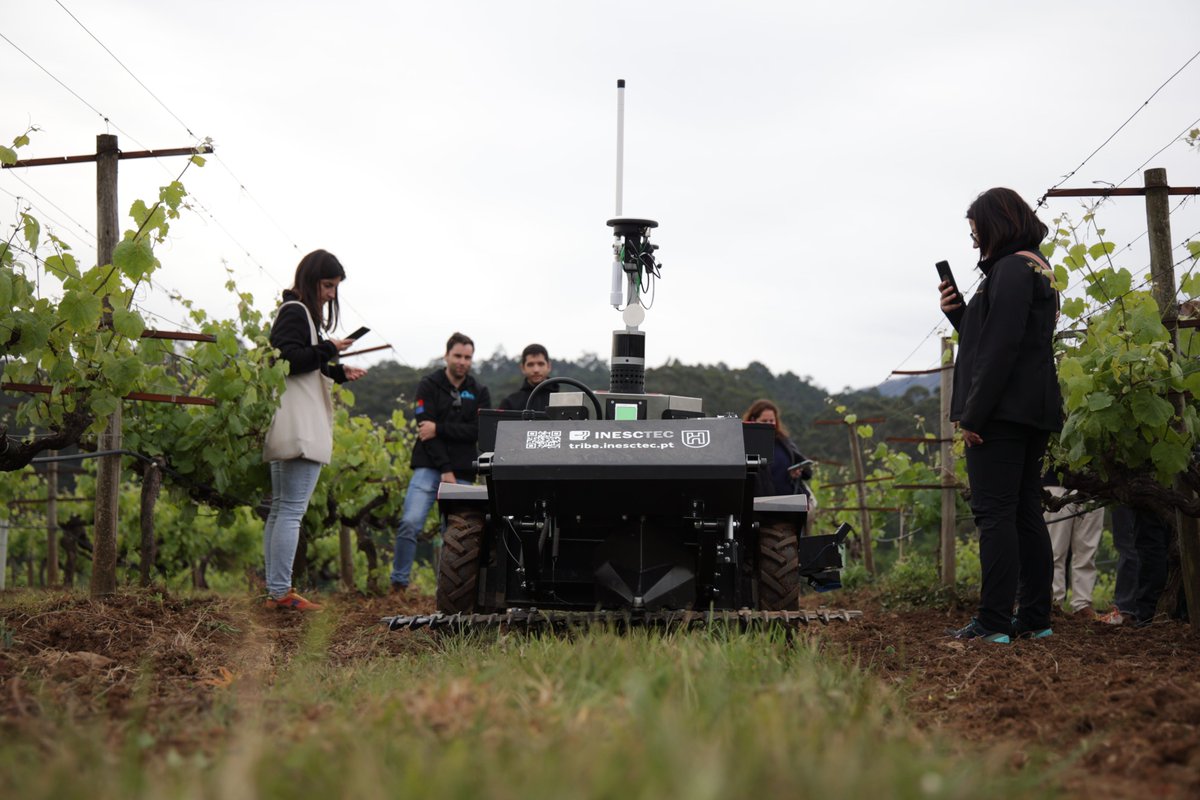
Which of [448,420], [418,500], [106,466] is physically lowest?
[418,500]

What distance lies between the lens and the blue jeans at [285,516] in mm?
7254

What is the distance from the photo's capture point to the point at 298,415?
723 centimetres

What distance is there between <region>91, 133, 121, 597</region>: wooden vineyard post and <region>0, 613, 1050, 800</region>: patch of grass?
Result: 13.6ft

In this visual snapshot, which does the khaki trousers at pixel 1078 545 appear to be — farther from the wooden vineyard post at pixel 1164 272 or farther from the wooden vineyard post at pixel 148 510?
the wooden vineyard post at pixel 148 510

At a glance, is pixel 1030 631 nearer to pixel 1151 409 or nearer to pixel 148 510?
pixel 1151 409

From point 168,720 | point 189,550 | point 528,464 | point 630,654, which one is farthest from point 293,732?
point 189,550

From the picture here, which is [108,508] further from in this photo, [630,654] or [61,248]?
[630,654]

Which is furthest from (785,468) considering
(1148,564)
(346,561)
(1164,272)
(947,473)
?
(346,561)

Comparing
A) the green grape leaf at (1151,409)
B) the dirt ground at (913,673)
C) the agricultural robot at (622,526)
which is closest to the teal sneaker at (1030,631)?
the dirt ground at (913,673)

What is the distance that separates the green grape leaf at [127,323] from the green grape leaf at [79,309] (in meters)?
0.18

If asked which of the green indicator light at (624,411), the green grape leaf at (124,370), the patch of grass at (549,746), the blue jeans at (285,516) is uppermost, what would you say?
the green grape leaf at (124,370)

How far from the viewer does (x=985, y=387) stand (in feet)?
18.2

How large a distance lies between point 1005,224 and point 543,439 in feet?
8.06

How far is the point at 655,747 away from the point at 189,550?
692 inches
